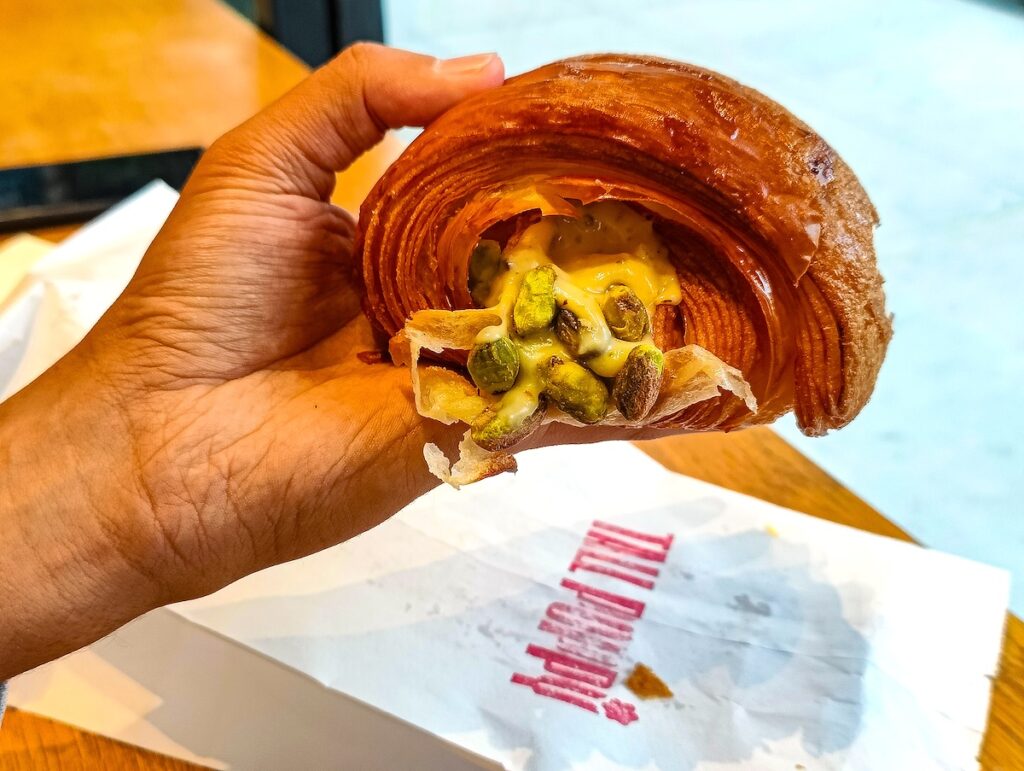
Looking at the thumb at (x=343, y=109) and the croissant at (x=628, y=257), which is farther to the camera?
the thumb at (x=343, y=109)

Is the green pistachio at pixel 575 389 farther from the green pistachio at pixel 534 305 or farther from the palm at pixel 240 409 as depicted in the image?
the palm at pixel 240 409

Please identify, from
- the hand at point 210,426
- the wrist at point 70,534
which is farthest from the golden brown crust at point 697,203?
the wrist at point 70,534

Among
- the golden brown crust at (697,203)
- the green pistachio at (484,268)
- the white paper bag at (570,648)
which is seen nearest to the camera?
the golden brown crust at (697,203)

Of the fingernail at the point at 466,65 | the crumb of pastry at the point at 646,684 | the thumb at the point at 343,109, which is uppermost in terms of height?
the fingernail at the point at 466,65

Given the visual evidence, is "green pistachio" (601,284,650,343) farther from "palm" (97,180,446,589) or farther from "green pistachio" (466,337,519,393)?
"palm" (97,180,446,589)

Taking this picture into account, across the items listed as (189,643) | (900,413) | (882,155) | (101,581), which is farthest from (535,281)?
(882,155)

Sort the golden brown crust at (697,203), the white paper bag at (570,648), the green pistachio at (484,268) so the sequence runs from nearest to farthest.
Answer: the golden brown crust at (697,203) < the green pistachio at (484,268) < the white paper bag at (570,648)

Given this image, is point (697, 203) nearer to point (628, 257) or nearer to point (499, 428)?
point (628, 257)

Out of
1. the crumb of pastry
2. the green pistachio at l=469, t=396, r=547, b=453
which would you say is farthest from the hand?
the crumb of pastry
